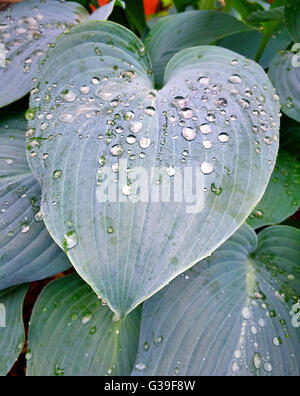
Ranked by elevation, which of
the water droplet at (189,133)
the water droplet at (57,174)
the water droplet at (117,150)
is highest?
the water droplet at (189,133)

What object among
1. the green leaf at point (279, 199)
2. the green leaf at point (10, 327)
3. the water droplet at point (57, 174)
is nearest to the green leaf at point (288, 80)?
the green leaf at point (279, 199)

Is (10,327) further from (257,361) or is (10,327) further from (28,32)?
(28,32)

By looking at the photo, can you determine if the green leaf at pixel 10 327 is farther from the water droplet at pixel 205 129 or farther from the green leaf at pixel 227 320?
the water droplet at pixel 205 129

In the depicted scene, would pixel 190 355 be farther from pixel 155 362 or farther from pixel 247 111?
pixel 247 111

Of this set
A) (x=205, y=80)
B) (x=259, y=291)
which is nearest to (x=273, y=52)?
(x=205, y=80)

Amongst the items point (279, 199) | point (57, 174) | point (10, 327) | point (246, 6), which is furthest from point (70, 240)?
point (246, 6)

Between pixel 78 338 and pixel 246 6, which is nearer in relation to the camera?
pixel 78 338
